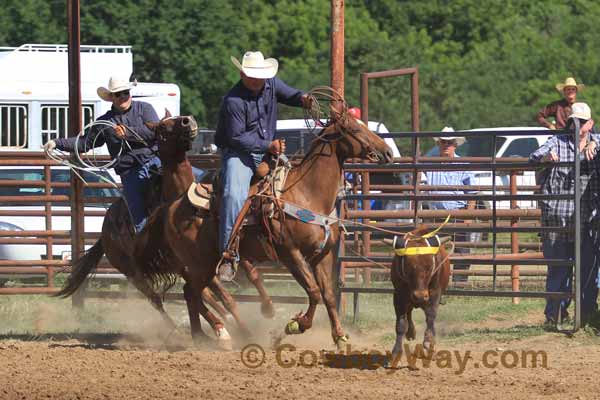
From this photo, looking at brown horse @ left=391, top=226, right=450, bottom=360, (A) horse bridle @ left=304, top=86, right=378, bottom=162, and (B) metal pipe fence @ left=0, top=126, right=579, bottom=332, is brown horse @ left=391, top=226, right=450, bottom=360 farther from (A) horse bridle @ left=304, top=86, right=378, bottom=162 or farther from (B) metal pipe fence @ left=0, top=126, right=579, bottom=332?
(B) metal pipe fence @ left=0, top=126, right=579, bottom=332

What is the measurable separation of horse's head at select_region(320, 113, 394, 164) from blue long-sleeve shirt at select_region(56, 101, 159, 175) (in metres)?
1.86

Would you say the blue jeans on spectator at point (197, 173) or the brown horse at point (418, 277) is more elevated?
the blue jeans on spectator at point (197, 173)

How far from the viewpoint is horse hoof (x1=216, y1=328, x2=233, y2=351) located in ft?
34.2

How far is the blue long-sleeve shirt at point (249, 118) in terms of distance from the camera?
10.0 m

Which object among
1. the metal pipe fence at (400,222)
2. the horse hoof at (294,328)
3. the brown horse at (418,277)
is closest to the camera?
the brown horse at (418,277)

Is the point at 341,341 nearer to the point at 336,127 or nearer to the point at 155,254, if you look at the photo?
the point at 336,127

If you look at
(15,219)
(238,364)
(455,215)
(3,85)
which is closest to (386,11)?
(3,85)

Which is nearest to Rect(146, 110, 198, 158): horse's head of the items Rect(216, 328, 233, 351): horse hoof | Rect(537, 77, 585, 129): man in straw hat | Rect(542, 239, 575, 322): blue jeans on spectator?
Rect(216, 328, 233, 351): horse hoof

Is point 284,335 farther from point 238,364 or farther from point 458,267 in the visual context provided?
point 458,267

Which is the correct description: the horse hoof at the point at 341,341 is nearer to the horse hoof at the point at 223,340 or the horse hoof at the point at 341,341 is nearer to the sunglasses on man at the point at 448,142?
the horse hoof at the point at 223,340

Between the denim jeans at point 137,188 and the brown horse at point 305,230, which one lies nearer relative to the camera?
the brown horse at point 305,230

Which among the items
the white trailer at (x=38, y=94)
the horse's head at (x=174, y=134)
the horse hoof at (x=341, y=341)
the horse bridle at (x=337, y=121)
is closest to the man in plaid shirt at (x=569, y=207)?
the horse bridle at (x=337, y=121)

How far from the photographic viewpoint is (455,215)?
1166cm

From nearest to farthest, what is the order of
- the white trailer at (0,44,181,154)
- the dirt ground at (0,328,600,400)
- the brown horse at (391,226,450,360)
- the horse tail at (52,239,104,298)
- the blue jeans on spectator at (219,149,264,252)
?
1. the dirt ground at (0,328,600,400)
2. the brown horse at (391,226,450,360)
3. the blue jeans on spectator at (219,149,264,252)
4. the horse tail at (52,239,104,298)
5. the white trailer at (0,44,181,154)
